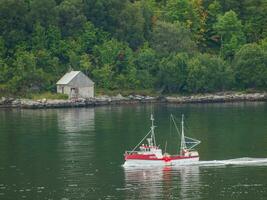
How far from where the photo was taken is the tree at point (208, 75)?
13612cm

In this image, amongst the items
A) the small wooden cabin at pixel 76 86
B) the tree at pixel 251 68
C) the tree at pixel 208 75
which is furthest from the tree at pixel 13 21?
the tree at pixel 251 68

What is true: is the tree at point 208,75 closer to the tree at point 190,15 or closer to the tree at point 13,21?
the tree at point 190,15

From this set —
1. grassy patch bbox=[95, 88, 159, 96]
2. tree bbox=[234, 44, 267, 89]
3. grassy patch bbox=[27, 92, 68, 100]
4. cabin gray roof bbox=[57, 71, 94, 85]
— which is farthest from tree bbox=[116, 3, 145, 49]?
grassy patch bbox=[27, 92, 68, 100]

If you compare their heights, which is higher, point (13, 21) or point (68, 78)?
point (13, 21)

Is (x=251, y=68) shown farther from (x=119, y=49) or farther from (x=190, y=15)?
(x=119, y=49)

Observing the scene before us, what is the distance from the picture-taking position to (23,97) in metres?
130

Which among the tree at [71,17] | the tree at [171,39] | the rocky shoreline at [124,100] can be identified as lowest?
the rocky shoreline at [124,100]

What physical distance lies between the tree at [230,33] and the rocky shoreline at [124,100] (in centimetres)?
1176

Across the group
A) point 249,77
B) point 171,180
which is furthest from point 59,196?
point 249,77

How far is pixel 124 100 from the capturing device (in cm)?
13162

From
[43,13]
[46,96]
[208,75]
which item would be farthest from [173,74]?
[43,13]

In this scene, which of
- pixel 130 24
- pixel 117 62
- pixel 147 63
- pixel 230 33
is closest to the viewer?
pixel 147 63

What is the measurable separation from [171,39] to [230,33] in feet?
27.7

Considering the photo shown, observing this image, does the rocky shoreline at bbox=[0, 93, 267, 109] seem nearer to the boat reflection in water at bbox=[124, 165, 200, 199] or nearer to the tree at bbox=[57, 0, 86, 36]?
the tree at bbox=[57, 0, 86, 36]
